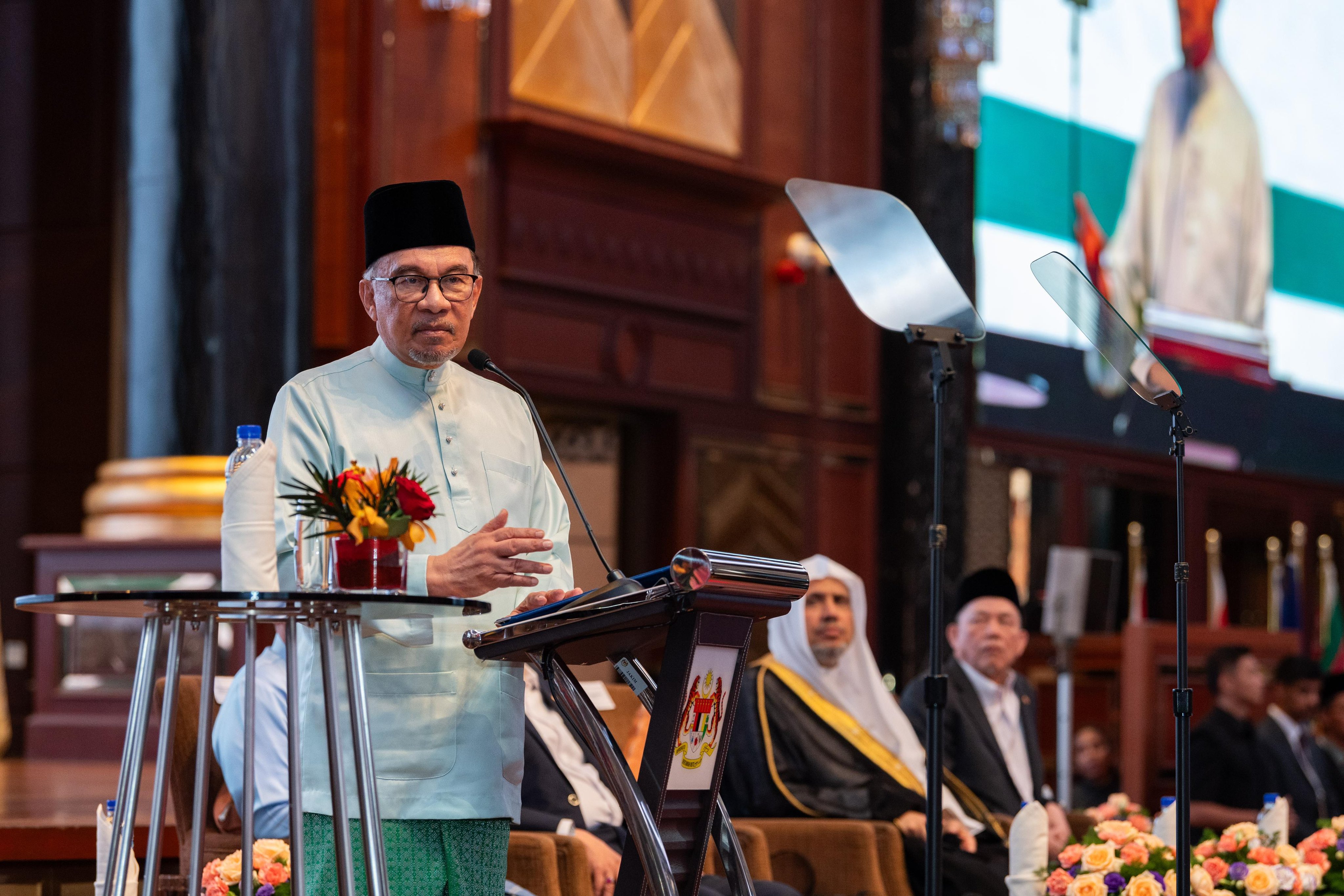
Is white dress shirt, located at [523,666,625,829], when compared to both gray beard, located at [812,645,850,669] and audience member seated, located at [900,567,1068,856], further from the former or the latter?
audience member seated, located at [900,567,1068,856]

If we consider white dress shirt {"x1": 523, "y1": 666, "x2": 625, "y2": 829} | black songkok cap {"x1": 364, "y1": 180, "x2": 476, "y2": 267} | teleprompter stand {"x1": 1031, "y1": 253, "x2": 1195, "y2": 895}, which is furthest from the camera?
white dress shirt {"x1": 523, "y1": 666, "x2": 625, "y2": 829}

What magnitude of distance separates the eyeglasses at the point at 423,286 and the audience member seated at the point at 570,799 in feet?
5.08

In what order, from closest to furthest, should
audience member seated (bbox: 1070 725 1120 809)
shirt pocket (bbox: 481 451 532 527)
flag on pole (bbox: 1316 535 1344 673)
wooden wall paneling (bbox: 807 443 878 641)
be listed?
shirt pocket (bbox: 481 451 532 527) → audience member seated (bbox: 1070 725 1120 809) → wooden wall paneling (bbox: 807 443 878 641) → flag on pole (bbox: 1316 535 1344 673)

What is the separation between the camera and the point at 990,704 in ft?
17.6

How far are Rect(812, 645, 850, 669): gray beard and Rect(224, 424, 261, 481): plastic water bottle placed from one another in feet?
10.4

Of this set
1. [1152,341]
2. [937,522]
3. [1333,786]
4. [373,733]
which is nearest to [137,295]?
[937,522]

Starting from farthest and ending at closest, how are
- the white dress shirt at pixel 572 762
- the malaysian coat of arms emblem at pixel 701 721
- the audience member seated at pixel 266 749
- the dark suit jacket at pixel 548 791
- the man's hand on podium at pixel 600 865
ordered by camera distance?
1. the white dress shirt at pixel 572 762
2. the dark suit jacket at pixel 548 791
3. the man's hand on podium at pixel 600 865
4. the audience member seated at pixel 266 749
5. the malaysian coat of arms emblem at pixel 701 721

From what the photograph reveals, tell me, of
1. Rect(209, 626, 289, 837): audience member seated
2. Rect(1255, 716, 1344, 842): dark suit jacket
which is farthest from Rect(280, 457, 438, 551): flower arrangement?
Rect(1255, 716, 1344, 842): dark suit jacket

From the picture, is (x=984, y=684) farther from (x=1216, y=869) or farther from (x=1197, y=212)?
(x=1197, y=212)

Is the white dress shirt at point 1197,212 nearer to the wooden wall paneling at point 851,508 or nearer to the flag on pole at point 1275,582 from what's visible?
the flag on pole at point 1275,582

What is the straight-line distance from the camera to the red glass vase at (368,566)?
2.06 metres

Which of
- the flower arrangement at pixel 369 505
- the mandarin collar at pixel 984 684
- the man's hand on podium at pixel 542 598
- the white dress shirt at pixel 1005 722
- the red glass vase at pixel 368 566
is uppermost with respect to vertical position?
the flower arrangement at pixel 369 505

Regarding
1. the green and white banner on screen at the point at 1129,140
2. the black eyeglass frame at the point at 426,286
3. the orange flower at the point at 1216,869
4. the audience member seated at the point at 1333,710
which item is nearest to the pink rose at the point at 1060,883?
the orange flower at the point at 1216,869

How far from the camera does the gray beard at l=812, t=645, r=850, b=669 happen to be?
5.12 m
